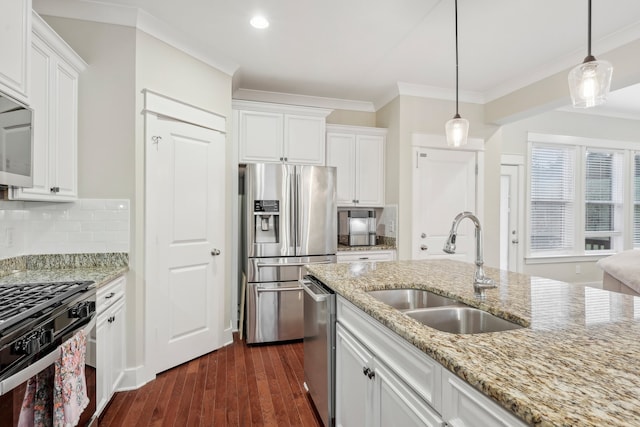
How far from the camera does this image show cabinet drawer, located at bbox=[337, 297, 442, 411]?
0.97 meters

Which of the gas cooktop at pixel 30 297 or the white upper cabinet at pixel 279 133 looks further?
the white upper cabinet at pixel 279 133

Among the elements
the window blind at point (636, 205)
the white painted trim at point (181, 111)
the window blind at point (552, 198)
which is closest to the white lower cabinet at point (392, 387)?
the white painted trim at point (181, 111)

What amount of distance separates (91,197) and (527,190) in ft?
18.2

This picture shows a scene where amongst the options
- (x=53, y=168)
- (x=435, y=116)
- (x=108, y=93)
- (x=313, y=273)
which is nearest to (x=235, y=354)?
(x=313, y=273)

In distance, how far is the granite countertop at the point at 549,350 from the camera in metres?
0.63

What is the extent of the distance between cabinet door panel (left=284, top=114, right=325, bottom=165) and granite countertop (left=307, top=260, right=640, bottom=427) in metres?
2.37

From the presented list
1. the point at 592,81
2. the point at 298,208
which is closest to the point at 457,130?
the point at 592,81

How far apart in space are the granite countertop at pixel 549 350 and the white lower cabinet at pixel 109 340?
59.1 inches

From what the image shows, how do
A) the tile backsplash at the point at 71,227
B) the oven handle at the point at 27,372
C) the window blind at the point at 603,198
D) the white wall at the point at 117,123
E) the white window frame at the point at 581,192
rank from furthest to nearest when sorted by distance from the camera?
the window blind at the point at 603,198 → the white window frame at the point at 581,192 → the white wall at the point at 117,123 → the tile backsplash at the point at 71,227 → the oven handle at the point at 27,372

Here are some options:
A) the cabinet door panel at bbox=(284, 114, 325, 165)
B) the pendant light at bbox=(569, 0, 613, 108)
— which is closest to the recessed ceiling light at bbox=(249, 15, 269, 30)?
the cabinet door panel at bbox=(284, 114, 325, 165)

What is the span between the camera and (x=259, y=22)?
268 cm

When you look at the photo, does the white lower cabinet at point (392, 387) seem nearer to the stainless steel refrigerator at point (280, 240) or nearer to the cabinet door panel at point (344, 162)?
the stainless steel refrigerator at point (280, 240)

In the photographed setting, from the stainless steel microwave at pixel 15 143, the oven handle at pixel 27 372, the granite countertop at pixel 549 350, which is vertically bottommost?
the oven handle at pixel 27 372

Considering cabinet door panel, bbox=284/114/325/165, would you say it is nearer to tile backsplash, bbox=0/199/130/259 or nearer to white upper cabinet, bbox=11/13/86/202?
tile backsplash, bbox=0/199/130/259
